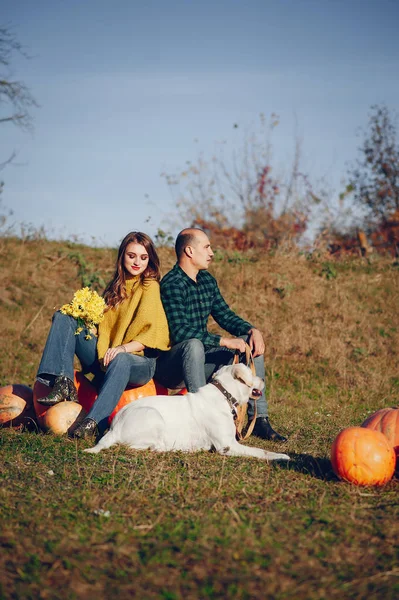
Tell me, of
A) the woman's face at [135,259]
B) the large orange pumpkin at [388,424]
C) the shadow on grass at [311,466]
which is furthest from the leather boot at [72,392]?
the large orange pumpkin at [388,424]

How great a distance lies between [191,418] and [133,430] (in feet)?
1.87

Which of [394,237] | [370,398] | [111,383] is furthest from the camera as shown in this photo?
[394,237]

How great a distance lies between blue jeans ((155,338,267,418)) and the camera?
624cm

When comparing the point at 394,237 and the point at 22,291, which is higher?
the point at 394,237

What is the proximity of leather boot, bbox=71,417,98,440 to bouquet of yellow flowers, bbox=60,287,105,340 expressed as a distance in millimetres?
1039

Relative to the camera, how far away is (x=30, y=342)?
11.4 metres

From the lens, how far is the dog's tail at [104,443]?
5.40 m

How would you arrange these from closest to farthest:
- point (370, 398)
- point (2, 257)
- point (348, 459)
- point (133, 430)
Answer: point (348, 459) → point (133, 430) → point (370, 398) → point (2, 257)

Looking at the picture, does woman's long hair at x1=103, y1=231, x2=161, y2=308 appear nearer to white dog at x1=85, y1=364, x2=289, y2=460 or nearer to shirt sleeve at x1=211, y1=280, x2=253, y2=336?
shirt sleeve at x1=211, y1=280, x2=253, y2=336

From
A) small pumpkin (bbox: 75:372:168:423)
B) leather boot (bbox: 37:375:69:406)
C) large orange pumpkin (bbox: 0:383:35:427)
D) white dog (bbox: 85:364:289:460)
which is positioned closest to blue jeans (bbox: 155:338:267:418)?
small pumpkin (bbox: 75:372:168:423)

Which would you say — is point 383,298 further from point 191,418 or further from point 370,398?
point 191,418

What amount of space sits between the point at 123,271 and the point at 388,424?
3.31 m

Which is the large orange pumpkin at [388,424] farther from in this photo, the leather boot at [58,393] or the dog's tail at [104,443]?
the leather boot at [58,393]

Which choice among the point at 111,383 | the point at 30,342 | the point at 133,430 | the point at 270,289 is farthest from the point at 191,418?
the point at 270,289
